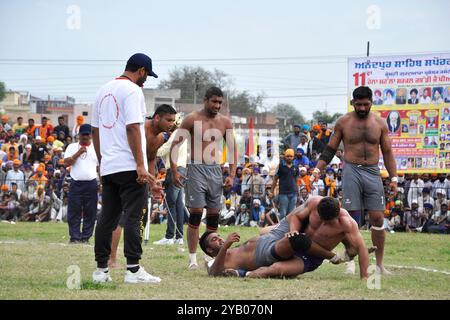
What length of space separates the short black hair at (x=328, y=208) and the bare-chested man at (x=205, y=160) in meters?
2.09

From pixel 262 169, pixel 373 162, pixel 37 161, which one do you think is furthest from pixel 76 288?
pixel 37 161

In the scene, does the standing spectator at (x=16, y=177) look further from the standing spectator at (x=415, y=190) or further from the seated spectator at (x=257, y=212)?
the standing spectator at (x=415, y=190)

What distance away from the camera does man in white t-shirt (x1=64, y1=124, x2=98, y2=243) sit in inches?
601

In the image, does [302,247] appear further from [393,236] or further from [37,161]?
[37,161]

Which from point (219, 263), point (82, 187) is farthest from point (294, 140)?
point (219, 263)

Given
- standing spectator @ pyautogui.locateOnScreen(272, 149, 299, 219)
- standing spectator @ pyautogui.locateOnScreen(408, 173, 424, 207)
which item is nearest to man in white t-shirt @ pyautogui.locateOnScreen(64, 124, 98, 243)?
standing spectator @ pyautogui.locateOnScreen(272, 149, 299, 219)

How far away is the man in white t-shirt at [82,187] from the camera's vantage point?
1526 cm

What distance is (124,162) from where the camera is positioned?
8078mm

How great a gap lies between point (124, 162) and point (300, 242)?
89.5 inches

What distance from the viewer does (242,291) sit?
7.75 m

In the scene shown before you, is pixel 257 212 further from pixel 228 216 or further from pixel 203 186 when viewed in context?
pixel 203 186

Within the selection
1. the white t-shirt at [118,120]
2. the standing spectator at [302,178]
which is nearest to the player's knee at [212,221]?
the white t-shirt at [118,120]

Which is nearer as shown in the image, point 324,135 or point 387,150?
point 387,150

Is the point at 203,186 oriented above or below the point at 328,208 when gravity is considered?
above
